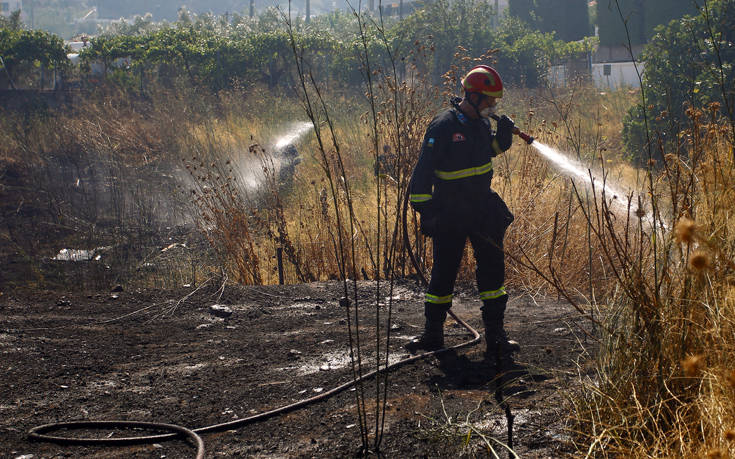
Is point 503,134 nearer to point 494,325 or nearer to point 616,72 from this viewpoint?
point 494,325

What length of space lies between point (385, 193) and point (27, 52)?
18.0m

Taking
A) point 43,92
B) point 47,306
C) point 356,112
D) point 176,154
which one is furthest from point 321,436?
point 43,92

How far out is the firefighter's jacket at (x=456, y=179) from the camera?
14.3 ft

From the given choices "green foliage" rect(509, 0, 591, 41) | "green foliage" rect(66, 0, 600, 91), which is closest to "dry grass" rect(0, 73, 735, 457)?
"green foliage" rect(66, 0, 600, 91)

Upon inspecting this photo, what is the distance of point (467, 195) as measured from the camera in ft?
14.4

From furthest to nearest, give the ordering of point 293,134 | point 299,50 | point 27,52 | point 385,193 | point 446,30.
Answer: point 446,30 → point 27,52 → point 299,50 → point 293,134 → point 385,193

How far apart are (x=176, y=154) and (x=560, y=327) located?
10336 millimetres

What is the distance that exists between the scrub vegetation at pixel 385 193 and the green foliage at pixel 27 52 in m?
0.33

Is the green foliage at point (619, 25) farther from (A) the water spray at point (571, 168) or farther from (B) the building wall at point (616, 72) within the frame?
(A) the water spray at point (571, 168)

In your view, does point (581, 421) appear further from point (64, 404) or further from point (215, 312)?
point (215, 312)

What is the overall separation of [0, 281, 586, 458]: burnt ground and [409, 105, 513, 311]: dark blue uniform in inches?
21.7

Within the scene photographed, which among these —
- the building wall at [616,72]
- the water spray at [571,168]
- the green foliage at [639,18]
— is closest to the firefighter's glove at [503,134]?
the water spray at [571,168]

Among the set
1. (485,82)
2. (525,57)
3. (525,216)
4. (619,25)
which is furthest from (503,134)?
(619,25)

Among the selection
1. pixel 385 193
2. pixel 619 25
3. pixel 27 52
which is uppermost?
pixel 619 25
